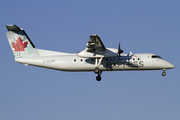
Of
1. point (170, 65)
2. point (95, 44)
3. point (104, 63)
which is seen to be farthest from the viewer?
point (170, 65)

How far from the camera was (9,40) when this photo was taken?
2744 cm

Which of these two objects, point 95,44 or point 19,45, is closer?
point 95,44

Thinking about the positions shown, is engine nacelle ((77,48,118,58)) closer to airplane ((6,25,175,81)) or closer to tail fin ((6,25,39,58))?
airplane ((6,25,175,81))

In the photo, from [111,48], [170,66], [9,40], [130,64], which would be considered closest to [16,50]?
[9,40]

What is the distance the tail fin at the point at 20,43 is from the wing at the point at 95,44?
552 centimetres

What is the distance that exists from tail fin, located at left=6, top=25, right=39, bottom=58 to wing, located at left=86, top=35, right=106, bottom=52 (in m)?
5.52

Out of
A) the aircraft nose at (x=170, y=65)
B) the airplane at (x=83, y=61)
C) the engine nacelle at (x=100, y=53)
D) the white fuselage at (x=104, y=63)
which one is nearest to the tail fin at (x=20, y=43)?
the airplane at (x=83, y=61)

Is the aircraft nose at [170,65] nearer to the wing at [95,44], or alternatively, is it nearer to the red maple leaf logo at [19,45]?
the wing at [95,44]

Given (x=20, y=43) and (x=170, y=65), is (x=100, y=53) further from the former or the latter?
(x=20, y=43)

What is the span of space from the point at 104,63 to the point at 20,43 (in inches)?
313

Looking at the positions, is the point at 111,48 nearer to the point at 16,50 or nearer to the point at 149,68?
the point at 149,68

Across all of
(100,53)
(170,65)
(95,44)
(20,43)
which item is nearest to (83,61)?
(100,53)

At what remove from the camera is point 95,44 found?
82.1 ft

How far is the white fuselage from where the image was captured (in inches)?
1058
